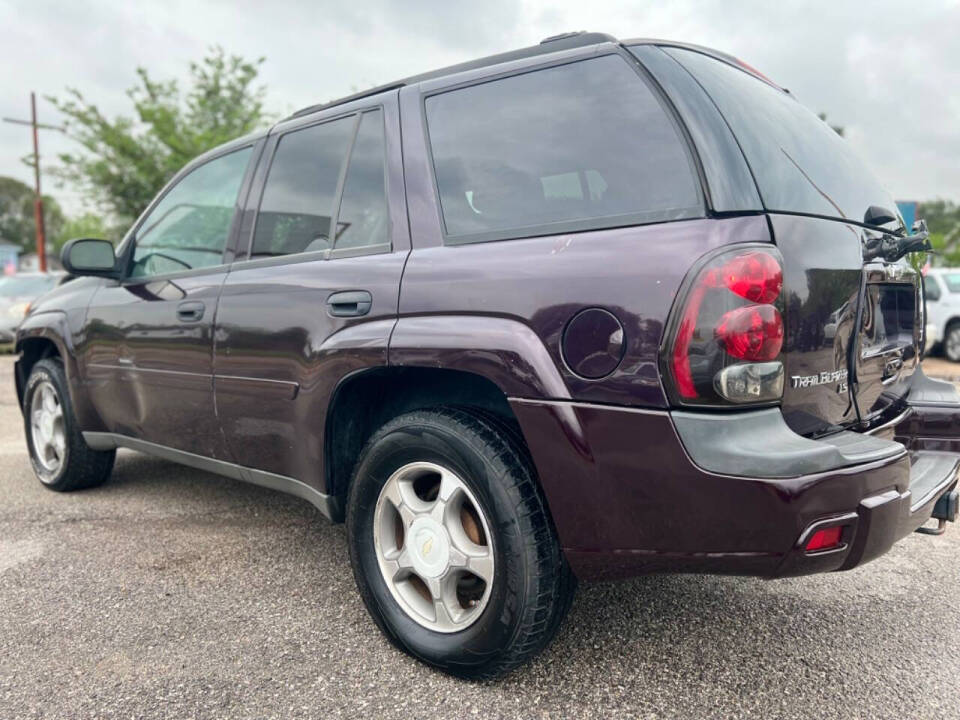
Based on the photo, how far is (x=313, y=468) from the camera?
260 centimetres

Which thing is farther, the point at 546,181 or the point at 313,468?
the point at 313,468

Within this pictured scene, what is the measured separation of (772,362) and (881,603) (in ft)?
4.91

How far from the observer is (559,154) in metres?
2.14

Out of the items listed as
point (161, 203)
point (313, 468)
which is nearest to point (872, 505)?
point (313, 468)

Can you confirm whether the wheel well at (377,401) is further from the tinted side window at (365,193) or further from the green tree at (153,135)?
the green tree at (153,135)

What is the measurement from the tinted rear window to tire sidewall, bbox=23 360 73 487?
135 inches

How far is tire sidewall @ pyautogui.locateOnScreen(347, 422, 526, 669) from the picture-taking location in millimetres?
1993

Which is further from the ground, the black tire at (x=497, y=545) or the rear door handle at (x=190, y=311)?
the rear door handle at (x=190, y=311)

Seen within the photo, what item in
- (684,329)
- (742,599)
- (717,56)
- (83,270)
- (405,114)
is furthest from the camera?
(83,270)

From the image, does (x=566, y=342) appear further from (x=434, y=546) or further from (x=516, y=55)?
(x=516, y=55)

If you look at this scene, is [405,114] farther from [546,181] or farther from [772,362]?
[772,362]

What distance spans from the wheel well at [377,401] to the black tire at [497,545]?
0.13 metres

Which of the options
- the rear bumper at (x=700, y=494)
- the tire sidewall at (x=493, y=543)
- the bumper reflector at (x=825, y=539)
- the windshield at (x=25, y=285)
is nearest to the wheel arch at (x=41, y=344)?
the tire sidewall at (x=493, y=543)

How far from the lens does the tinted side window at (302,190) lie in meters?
2.77
